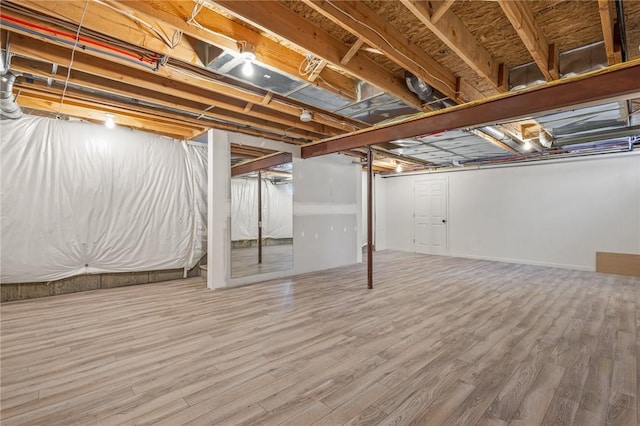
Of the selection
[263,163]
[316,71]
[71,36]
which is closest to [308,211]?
[263,163]

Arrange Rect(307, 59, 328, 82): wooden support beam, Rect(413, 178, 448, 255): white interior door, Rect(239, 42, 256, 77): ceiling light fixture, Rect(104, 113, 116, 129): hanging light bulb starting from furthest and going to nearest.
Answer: Rect(413, 178, 448, 255): white interior door, Rect(104, 113, 116, 129): hanging light bulb, Rect(307, 59, 328, 82): wooden support beam, Rect(239, 42, 256, 77): ceiling light fixture

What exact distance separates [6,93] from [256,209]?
6.94 metres

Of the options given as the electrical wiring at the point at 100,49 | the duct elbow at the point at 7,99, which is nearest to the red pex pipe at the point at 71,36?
the electrical wiring at the point at 100,49

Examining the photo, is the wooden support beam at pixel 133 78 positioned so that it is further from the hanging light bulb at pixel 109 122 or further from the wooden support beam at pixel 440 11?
the wooden support beam at pixel 440 11

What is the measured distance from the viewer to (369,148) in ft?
15.1

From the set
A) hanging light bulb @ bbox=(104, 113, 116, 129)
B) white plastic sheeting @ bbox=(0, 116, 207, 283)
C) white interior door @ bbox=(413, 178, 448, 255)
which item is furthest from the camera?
white interior door @ bbox=(413, 178, 448, 255)

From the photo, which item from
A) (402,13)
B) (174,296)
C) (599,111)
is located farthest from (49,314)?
(599,111)

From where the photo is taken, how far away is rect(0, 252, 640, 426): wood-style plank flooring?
5.68ft

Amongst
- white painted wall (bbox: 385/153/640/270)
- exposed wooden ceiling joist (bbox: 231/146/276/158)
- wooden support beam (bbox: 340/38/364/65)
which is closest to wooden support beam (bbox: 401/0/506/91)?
wooden support beam (bbox: 340/38/364/65)

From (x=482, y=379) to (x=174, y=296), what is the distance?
12.4 feet

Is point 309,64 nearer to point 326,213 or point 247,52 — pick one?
point 247,52

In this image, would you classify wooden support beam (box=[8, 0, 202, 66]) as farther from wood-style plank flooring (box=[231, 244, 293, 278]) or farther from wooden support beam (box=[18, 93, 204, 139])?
wood-style plank flooring (box=[231, 244, 293, 278])

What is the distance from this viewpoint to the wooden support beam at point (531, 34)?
74.3 inches

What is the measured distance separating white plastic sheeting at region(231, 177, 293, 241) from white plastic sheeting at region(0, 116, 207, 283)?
3725 millimetres
